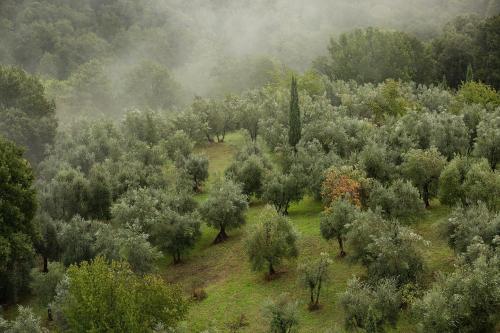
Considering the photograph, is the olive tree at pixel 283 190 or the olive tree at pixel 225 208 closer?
the olive tree at pixel 225 208

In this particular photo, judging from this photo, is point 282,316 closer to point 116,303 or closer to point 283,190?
point 116,303

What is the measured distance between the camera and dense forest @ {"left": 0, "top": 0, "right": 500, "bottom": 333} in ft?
114

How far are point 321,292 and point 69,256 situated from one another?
24927mm

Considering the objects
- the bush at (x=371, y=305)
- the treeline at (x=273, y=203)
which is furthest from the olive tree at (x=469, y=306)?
the bush at (x=371, y=305)

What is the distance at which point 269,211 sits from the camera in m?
→ 49.3

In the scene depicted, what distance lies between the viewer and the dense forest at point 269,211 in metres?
34.8

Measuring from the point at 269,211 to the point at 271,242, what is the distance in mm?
A: 3559

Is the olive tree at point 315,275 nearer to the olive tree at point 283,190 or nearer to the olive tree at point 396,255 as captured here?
the olive tree at point 396,255

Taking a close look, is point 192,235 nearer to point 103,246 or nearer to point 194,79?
point 103,246

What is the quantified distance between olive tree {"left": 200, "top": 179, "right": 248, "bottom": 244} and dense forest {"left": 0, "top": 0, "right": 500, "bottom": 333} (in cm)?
17

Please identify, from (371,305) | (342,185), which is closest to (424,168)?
(342,185)

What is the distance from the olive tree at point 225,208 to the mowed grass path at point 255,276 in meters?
2.48

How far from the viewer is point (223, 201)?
56375mm

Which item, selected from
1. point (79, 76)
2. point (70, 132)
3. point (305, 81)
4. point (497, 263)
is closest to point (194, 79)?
point (79, 76)
